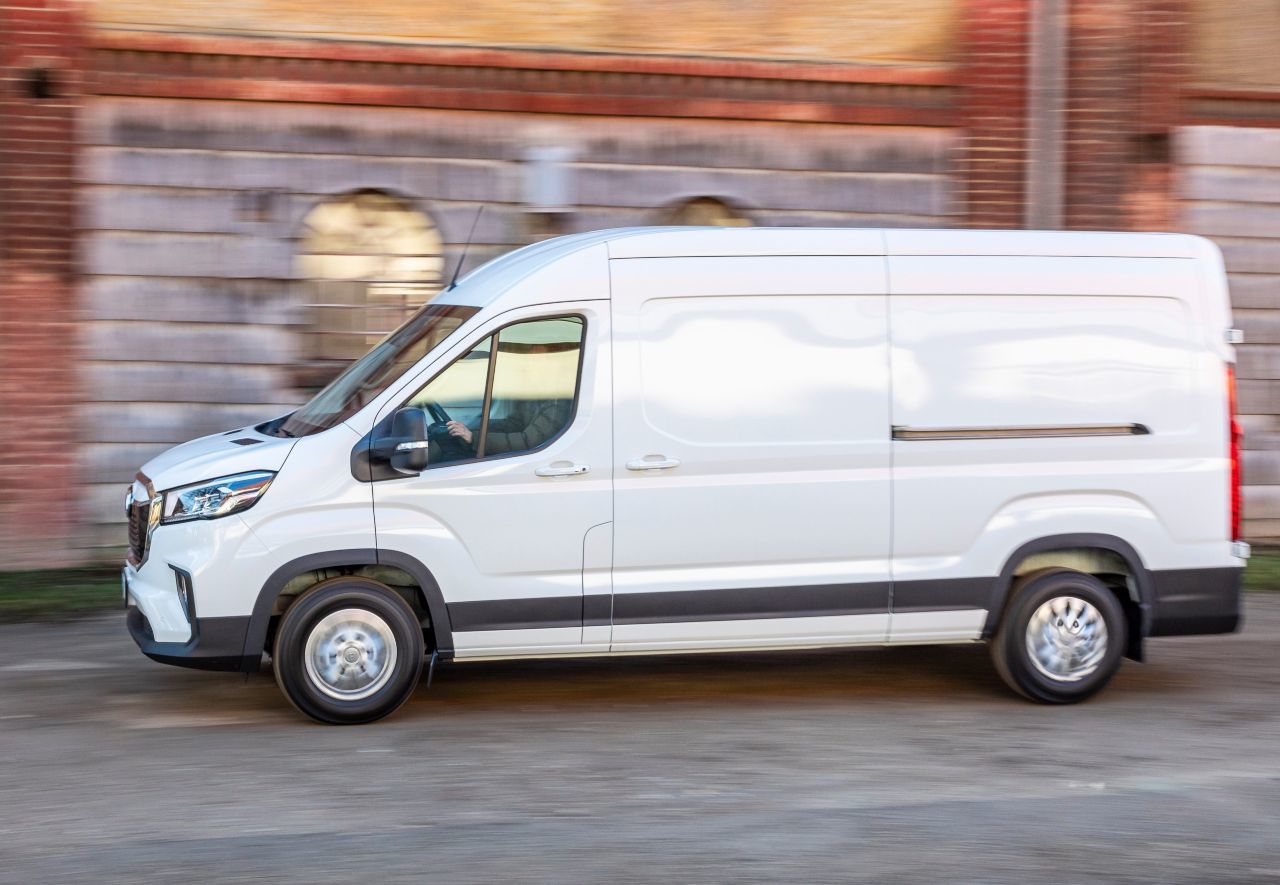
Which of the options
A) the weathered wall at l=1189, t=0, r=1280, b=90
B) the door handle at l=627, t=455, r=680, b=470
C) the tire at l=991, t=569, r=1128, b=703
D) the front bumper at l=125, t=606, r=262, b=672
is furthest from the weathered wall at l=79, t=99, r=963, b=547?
the tire at l=991, t=569, r=1128, b=703

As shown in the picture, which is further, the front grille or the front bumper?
the front grille

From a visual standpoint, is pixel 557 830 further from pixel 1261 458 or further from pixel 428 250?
pixel 1261 458

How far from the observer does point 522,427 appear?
640 centimetres

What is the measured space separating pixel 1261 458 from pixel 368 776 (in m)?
8.75

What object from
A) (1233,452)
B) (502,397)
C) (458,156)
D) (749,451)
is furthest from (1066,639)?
(458,156)

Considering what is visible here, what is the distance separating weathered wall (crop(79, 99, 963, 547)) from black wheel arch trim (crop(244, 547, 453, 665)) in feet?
15.6

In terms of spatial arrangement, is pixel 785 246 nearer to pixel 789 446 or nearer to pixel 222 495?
pixel 789 446

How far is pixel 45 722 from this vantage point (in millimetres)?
6523

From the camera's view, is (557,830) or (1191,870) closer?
(1191,870)

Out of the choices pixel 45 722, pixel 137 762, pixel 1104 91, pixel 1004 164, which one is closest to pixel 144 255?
pixel 45 722

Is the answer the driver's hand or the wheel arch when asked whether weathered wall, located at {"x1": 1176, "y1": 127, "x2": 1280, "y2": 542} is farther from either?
the driver's hand

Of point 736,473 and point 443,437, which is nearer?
point 443,437

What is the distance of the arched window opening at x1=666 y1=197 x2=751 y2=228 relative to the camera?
11.4 m

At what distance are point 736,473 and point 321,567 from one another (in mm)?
1804
